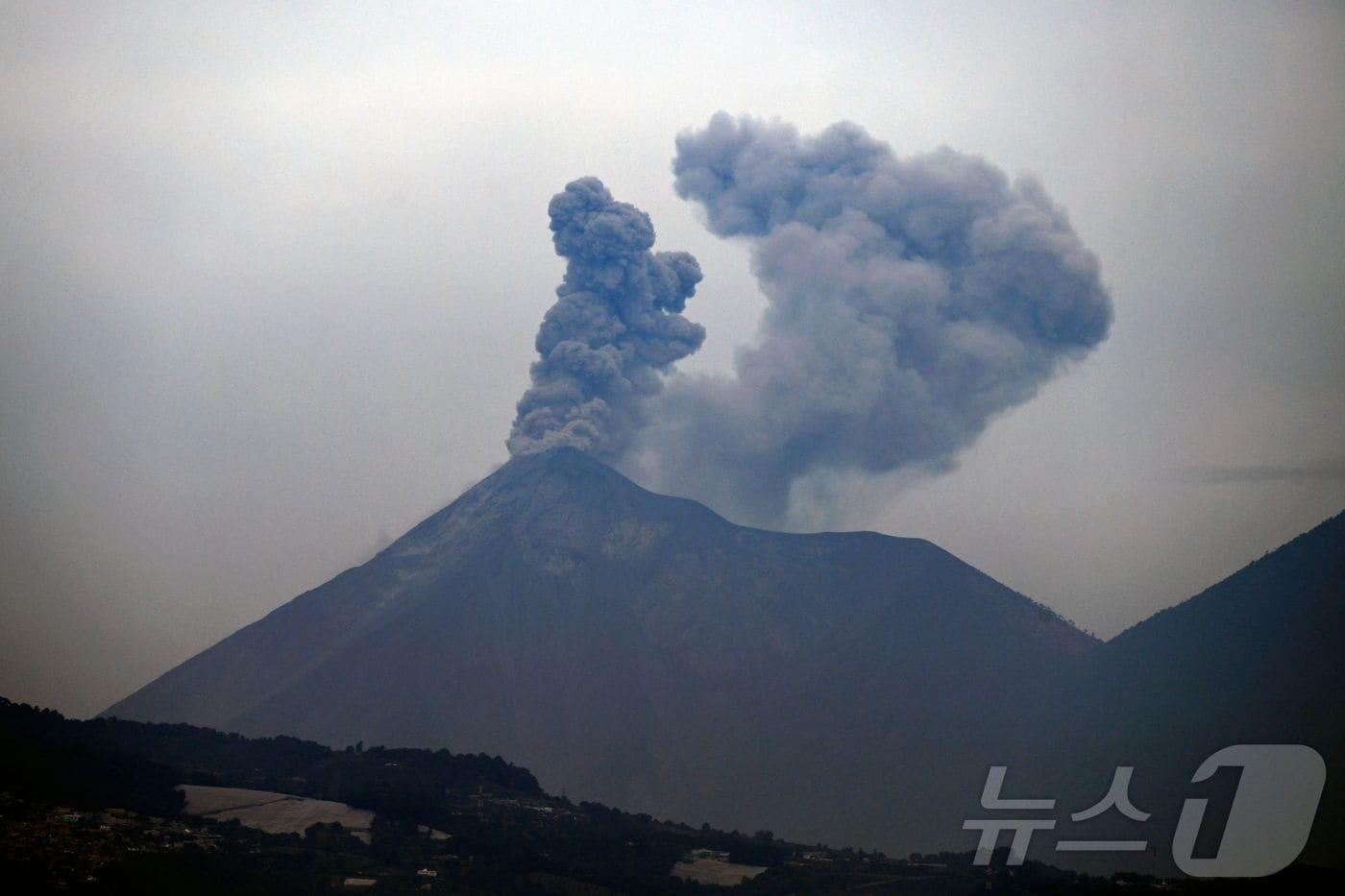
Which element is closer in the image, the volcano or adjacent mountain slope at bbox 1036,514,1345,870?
adjacent mountain slope at bbox 1036,514,1345,870

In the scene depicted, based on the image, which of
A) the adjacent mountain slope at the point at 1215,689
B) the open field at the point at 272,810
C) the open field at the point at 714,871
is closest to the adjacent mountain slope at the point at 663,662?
the adjacent mountain slope at the point at 1215,689

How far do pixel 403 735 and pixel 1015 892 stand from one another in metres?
43.2

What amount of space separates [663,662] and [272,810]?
123 feet

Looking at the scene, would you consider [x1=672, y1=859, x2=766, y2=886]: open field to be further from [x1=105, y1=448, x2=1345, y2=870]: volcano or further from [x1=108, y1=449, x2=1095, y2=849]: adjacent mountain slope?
[x1=108, y1=449, x2=1095, y2=849]: adjacent mountain slope

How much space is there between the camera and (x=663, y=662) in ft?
315

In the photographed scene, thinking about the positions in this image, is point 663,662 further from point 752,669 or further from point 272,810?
point 272,810

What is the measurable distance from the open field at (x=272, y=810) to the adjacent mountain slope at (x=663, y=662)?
21.4m

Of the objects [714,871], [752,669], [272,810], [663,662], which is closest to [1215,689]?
[752,669]

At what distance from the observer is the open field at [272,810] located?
59.7 metres

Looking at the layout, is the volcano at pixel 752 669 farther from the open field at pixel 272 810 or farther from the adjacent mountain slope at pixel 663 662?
the open field at pixel 272 810

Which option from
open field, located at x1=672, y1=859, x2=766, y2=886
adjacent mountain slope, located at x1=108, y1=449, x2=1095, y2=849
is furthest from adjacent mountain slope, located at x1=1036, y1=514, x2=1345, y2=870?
open field, located at x1=672, y1=859, x2=766, y2=886

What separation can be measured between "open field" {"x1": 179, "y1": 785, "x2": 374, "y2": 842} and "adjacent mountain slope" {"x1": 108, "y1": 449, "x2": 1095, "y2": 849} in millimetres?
21401

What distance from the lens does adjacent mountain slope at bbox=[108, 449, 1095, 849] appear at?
275 ft

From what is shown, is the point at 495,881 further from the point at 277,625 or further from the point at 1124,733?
the point at 277,625
